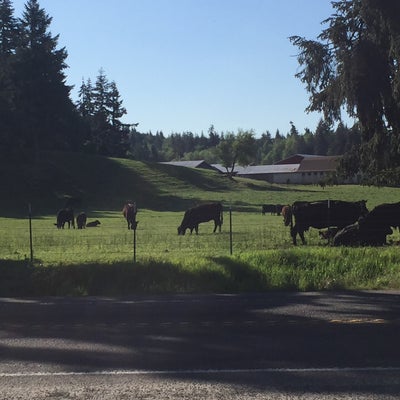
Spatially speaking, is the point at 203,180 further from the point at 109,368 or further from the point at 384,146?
the point at 109,368

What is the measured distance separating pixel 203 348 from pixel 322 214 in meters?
16.2

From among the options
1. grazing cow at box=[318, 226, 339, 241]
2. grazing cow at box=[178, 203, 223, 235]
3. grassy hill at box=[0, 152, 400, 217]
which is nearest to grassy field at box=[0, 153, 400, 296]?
grazing cow at box=[318, 226, 339, 241]

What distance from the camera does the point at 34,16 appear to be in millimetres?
81500

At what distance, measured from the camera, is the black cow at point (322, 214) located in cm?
2284

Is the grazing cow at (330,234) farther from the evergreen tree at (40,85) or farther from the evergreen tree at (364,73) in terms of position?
the evergreen tree at (40,85)

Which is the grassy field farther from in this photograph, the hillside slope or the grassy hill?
the hillside slope

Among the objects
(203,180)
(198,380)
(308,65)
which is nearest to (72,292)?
(198,380)

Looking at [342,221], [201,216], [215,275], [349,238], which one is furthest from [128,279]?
[201,216]

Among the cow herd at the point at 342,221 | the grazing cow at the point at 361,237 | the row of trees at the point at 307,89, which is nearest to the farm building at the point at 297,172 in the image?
the row of trees at the point at 307,89

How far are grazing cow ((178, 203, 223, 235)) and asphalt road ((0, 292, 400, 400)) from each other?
1817cm

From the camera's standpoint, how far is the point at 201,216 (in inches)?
1206

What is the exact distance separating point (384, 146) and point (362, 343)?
16420 mm

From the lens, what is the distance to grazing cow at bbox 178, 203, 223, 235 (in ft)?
98.1

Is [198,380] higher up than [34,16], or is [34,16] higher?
[34,16]
